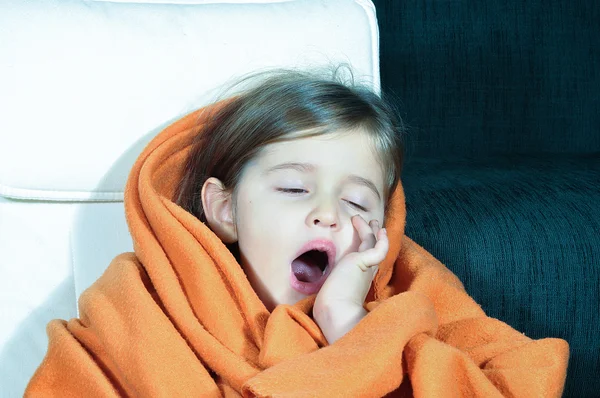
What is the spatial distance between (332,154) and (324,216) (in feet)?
0.34

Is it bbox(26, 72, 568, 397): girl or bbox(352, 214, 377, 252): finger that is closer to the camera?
bbox(26, 72, 568, 397): girl

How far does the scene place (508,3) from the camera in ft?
6.18

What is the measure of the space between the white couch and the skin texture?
25 centimetres

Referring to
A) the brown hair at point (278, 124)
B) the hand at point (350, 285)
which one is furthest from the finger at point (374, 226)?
the brown hair at point (278, 124)

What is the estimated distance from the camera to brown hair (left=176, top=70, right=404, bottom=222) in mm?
1144

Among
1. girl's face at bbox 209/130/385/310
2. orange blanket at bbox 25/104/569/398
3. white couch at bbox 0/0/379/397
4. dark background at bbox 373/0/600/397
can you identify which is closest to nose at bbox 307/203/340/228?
girl's face at bbox 209/130/385/310

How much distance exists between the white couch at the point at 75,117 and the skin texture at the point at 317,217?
0.25 meters

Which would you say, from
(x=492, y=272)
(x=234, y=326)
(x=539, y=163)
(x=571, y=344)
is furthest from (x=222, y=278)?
(x=539, y=163)

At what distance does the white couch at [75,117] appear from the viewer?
4.04ft

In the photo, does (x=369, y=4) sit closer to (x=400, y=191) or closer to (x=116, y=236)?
(x=400, y=191)

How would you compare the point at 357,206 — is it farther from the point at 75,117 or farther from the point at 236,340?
the point at 75,117

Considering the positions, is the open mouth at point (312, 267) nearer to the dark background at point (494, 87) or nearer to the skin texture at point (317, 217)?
the skin texture at point (317, 217)

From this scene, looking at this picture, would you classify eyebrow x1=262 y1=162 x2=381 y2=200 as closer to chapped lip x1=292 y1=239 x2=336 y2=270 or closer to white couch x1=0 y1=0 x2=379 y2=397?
chapped lip x1=292 y1=239 x2=336 y2=270

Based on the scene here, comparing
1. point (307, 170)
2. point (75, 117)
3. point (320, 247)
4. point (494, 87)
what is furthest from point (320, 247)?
point (494, 87)
